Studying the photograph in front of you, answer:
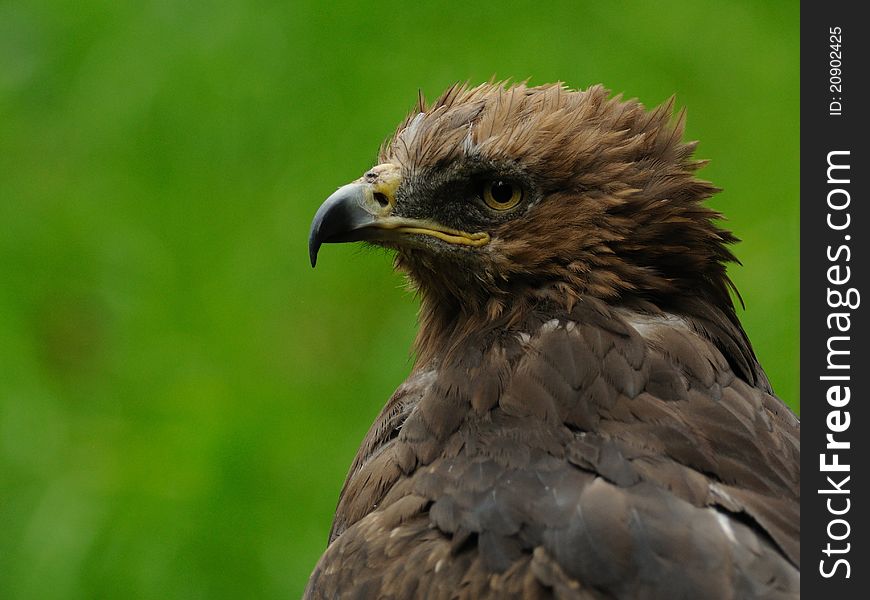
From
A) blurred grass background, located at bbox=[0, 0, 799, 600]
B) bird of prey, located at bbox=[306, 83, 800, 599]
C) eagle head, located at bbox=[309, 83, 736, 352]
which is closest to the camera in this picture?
bird of prey, located at bbox=[306, 83, 800, 599]

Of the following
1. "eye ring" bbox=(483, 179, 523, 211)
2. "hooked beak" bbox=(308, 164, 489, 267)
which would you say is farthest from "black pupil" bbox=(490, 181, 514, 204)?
"hooked beak" bbox=(308, 164, 489, 267)

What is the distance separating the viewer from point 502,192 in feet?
15.1

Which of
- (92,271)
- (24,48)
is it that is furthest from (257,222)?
(24,48)

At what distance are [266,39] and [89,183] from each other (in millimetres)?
1370

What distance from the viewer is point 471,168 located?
15.1 ft

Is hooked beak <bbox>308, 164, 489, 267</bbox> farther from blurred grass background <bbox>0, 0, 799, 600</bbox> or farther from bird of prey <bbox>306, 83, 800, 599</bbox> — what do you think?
blurred grass background <bbox>0, 0, 799, 600</bbox>

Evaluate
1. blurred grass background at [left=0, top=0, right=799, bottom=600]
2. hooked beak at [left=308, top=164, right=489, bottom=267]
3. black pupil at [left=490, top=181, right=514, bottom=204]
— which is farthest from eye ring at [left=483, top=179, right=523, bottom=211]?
blurred grass background at [left=0, top=0, right=799, bottom=600]

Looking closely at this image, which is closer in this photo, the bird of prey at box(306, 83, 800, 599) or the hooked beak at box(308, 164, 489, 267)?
the bird of prey at box(306, 83, 800, 599)

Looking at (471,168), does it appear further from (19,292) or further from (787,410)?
(19,292)

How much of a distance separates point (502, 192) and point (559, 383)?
0.64 m

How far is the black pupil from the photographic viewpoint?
15.0ft

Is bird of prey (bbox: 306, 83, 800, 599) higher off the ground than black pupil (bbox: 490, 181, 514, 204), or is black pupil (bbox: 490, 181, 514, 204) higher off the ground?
black pupil (bbox: 490, 181, 514, 204)

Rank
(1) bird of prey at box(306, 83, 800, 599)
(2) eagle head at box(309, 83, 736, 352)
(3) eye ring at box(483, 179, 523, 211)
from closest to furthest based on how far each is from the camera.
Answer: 1. (1) bird of prey at box(306, 83, 800, 599)
2. (2) eagle head at box(309, 83, 736, 352)
3. (3) eye ring at box(483, 179, 523, 211)

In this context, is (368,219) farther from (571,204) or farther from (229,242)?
(229,242)
